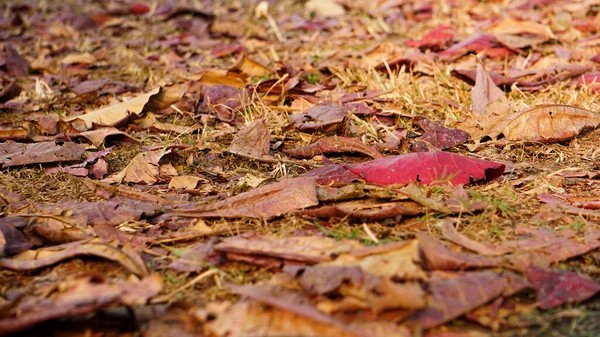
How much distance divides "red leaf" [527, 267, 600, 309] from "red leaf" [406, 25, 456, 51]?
2451 mm

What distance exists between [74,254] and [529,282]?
1.13 meters

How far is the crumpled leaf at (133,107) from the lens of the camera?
10.2 feet

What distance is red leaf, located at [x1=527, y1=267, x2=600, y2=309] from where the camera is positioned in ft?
5.33

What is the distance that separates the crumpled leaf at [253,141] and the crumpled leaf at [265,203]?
46cm

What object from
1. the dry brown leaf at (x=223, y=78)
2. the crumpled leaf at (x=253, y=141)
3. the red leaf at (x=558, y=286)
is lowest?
the dry brown leaf at (x=223, y=78)

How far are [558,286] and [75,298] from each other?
1.10 m

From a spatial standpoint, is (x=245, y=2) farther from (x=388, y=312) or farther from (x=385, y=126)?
(x=388, y=312)

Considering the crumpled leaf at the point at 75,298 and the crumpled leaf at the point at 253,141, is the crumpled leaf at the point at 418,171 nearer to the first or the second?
the crumpled leaf at the point at 253,141

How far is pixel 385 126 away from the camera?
287cm

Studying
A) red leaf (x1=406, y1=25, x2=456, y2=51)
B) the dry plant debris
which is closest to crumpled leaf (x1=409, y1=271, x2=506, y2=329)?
the dry plant debris

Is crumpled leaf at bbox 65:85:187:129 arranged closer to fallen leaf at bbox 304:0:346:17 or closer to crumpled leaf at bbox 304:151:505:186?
crumpled leaf at bbox 304:151:505:186

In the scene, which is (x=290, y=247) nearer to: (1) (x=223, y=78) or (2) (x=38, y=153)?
(2) (x=38, y=153)

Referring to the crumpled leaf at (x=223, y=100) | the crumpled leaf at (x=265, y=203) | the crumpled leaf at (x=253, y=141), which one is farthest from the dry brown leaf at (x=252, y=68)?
the crumpled leaf at (x=265, y=203)

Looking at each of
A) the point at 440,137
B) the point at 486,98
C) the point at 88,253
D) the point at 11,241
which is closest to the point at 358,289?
the point at 88,253
